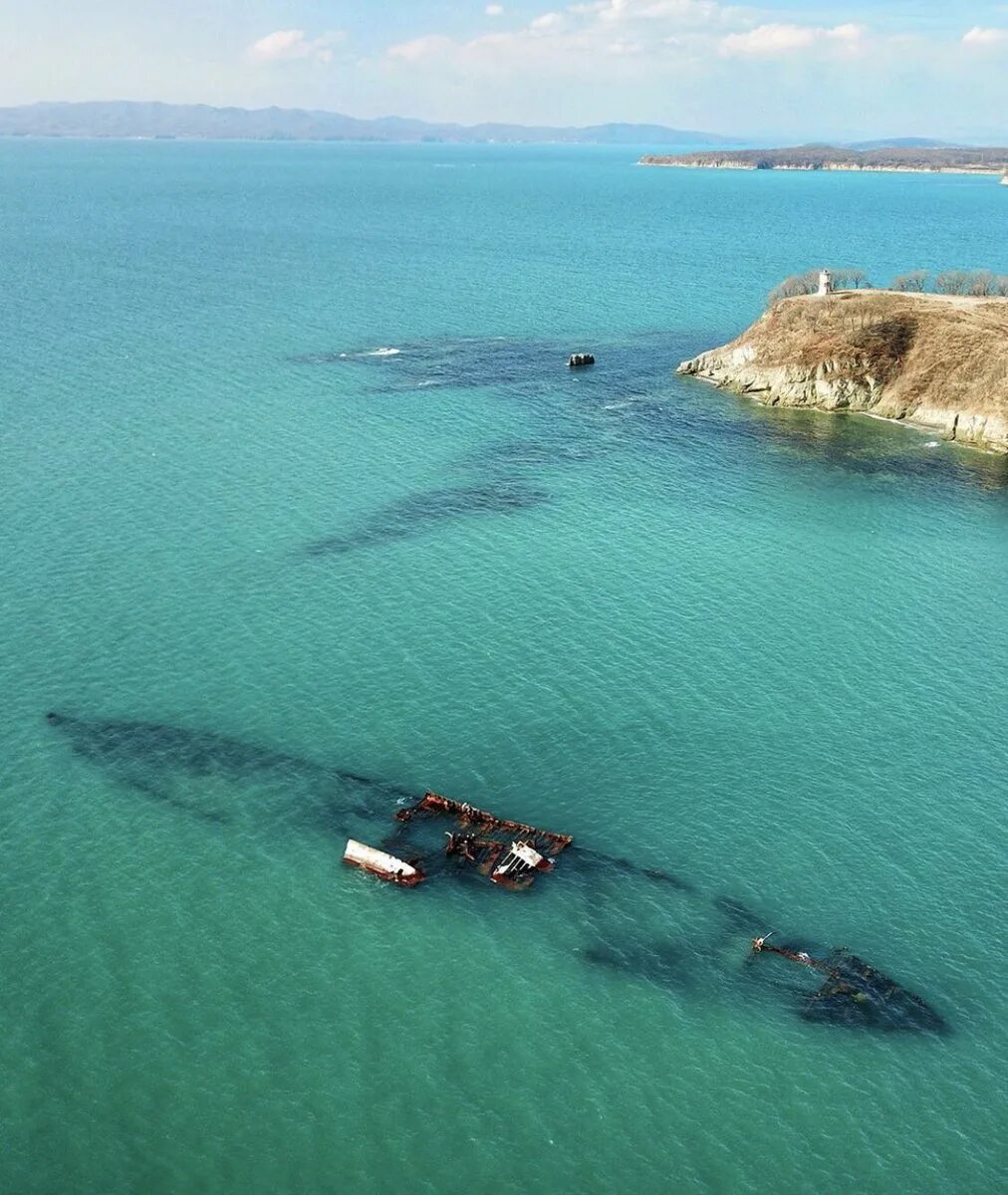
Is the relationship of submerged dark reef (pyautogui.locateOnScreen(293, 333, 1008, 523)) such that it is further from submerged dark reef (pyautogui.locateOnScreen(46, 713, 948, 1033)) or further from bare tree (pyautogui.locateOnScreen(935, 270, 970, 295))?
submerged dark reef (pyautogui.locateOnScreen(46, 713, 948, 1033))

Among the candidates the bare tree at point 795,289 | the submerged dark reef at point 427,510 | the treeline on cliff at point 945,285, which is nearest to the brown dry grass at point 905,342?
the treeline on cliff at point 945,285

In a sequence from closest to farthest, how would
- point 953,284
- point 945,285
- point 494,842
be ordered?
point 494,842, point 953,284, point 945,285

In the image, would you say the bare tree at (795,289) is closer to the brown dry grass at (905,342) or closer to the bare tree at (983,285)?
the brown dry grass at (905,342)

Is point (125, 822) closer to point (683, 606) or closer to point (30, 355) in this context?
point (683, 606)

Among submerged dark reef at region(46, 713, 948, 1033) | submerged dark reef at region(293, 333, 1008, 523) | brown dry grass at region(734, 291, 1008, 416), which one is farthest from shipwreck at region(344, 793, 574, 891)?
brown dry grass at region(734, 291, 1008, 416)

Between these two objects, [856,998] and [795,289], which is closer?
[856,998]

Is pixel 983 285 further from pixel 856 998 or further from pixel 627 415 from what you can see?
pixel 856 998

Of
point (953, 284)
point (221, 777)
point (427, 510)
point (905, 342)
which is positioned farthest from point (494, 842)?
point (953, 284)
